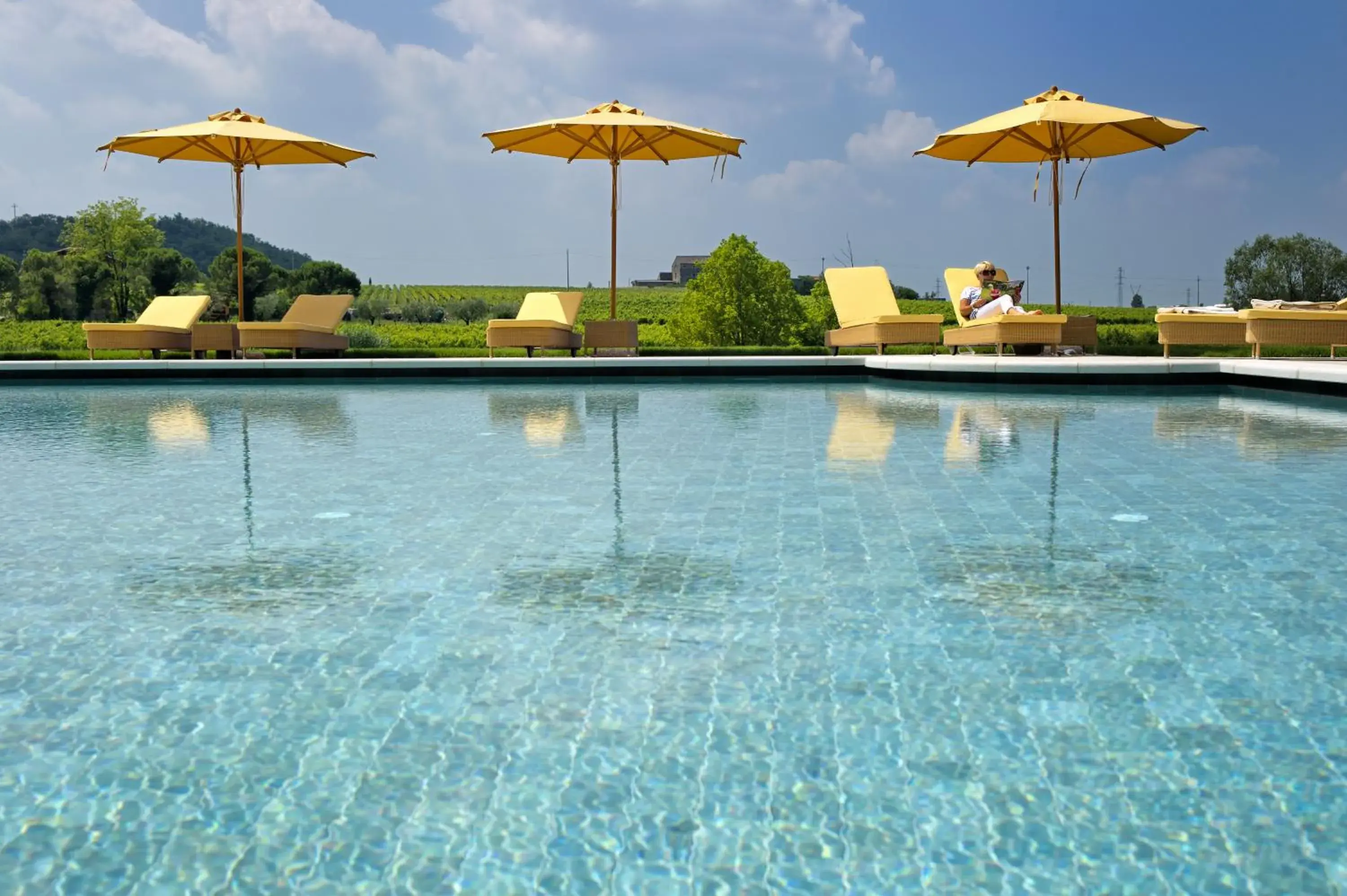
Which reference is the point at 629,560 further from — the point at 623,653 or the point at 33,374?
the point at 33,374

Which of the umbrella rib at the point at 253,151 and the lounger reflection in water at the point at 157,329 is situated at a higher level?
the umbrella rib at the point at 253,151

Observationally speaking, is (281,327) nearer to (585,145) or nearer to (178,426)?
(585,145)

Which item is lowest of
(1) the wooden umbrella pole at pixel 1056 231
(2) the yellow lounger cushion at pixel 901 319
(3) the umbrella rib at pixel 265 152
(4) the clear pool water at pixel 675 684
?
(4) the clear pool water at pixel 675 684

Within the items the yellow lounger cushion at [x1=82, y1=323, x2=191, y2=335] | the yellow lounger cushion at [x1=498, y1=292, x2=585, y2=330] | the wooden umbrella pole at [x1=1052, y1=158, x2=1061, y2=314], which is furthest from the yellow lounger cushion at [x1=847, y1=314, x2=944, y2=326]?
the yellow lounger cushion at [x1=82, y1=323, x2=191, y2=335]

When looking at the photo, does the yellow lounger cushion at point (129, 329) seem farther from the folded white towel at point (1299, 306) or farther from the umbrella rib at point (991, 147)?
the folded white towel at point (1299, 306)

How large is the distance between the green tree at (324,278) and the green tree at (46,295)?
11.6 metres

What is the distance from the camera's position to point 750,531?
3.95 m

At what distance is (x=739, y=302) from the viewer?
21.6m

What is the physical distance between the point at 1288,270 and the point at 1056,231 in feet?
194

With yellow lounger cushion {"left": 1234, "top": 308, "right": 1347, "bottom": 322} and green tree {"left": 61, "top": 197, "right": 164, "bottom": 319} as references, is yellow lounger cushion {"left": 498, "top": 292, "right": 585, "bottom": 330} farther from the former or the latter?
green tree {"left": 61, "top": 197, "right": 164, "bottom": 319}

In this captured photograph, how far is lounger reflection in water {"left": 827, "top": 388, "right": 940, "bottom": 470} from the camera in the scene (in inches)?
230

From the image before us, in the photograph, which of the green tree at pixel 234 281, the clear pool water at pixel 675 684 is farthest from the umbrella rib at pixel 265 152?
the green tree at pixel 234 281

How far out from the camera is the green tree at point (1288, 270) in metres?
61.8

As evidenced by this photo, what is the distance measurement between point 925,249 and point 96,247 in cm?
4840
